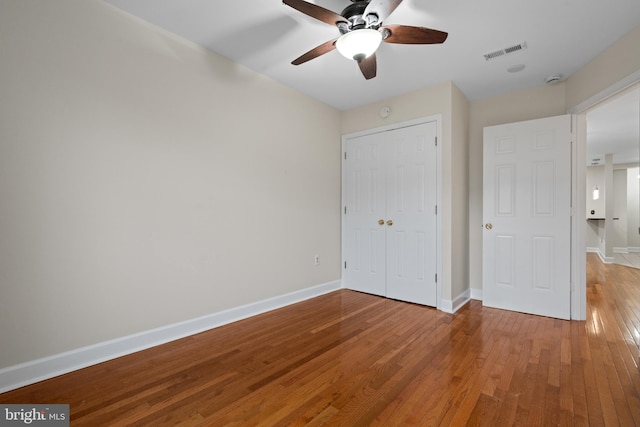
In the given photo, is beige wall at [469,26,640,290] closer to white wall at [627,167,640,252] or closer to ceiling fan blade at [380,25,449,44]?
ceiling fan blade at [380,25,449,44]

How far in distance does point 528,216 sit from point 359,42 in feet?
9.28

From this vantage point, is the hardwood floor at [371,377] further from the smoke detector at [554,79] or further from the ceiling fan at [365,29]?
the smoke detector at [554,79]

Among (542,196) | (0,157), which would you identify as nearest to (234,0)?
(0,157)

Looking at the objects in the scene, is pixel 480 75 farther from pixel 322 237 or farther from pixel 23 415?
pixel 23 415

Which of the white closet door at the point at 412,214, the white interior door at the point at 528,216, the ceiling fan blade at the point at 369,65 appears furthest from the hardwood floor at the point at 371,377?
the ceiling fan blade at the point at 369,65

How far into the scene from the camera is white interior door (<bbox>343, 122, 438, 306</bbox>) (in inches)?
140

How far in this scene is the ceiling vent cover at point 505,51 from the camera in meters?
2.64

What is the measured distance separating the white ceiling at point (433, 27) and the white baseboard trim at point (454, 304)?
254 centimetres

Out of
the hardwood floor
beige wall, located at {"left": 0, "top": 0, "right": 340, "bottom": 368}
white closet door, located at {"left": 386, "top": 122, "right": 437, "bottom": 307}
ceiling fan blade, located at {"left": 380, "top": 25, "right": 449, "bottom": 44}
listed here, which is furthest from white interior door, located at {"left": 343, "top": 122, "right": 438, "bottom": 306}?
ceiling fan blade, located at {"left": 380, "top": 25, "right": 449, "bottom": 44}

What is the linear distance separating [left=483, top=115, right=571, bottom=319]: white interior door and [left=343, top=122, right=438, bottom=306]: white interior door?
30.0 inches

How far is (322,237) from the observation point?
410 centimetres

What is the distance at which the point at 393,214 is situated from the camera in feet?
12.7

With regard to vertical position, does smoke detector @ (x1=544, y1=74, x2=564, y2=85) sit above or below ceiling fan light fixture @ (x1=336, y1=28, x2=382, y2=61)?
above

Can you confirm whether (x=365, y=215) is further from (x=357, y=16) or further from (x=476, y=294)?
(x=357, y=16)
